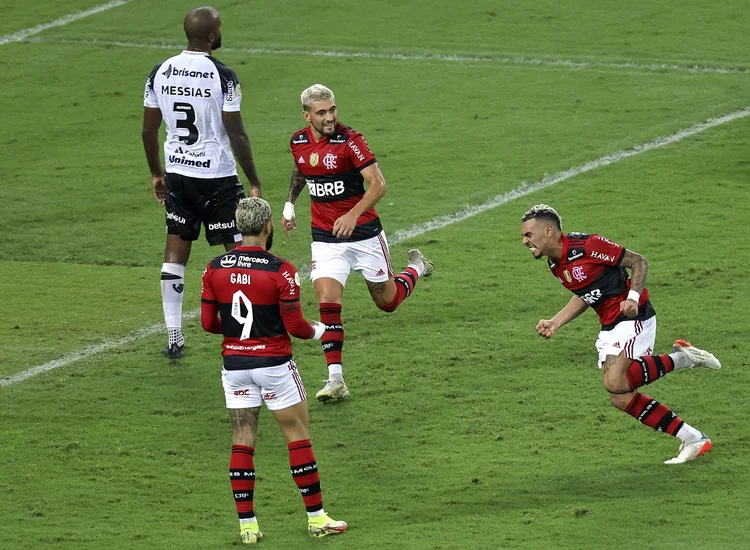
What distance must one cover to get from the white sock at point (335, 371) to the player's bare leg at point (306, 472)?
2071mm

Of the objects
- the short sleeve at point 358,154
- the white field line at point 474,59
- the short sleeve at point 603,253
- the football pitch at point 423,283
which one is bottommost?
the football pitch at point 423,283

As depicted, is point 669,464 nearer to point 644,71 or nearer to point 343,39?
point 644,71

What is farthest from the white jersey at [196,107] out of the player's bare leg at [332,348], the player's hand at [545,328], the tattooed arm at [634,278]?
the tattooed arm at [634,278]

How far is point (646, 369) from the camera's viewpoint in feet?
27.3

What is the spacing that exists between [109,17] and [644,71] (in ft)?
34.0

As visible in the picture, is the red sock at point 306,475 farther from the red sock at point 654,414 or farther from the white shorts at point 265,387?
the red sock at point 654,414

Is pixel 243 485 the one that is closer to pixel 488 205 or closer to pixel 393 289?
pixel 393 289

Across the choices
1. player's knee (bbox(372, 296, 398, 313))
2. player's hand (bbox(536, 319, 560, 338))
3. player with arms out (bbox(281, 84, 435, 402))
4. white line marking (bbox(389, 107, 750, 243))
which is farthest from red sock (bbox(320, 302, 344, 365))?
white line marking (bbox(389, 107, 750, 243))

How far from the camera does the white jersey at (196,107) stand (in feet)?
33.2

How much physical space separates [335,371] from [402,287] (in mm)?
1098

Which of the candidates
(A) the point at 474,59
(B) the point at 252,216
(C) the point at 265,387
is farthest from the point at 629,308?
(A) the point at 474,59

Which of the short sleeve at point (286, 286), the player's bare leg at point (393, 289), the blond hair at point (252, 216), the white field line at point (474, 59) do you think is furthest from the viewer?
the white field line at point (474, 59)

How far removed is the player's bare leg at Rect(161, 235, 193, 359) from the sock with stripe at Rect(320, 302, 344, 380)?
1.50 meters

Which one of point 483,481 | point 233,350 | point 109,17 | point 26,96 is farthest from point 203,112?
point 109,17
